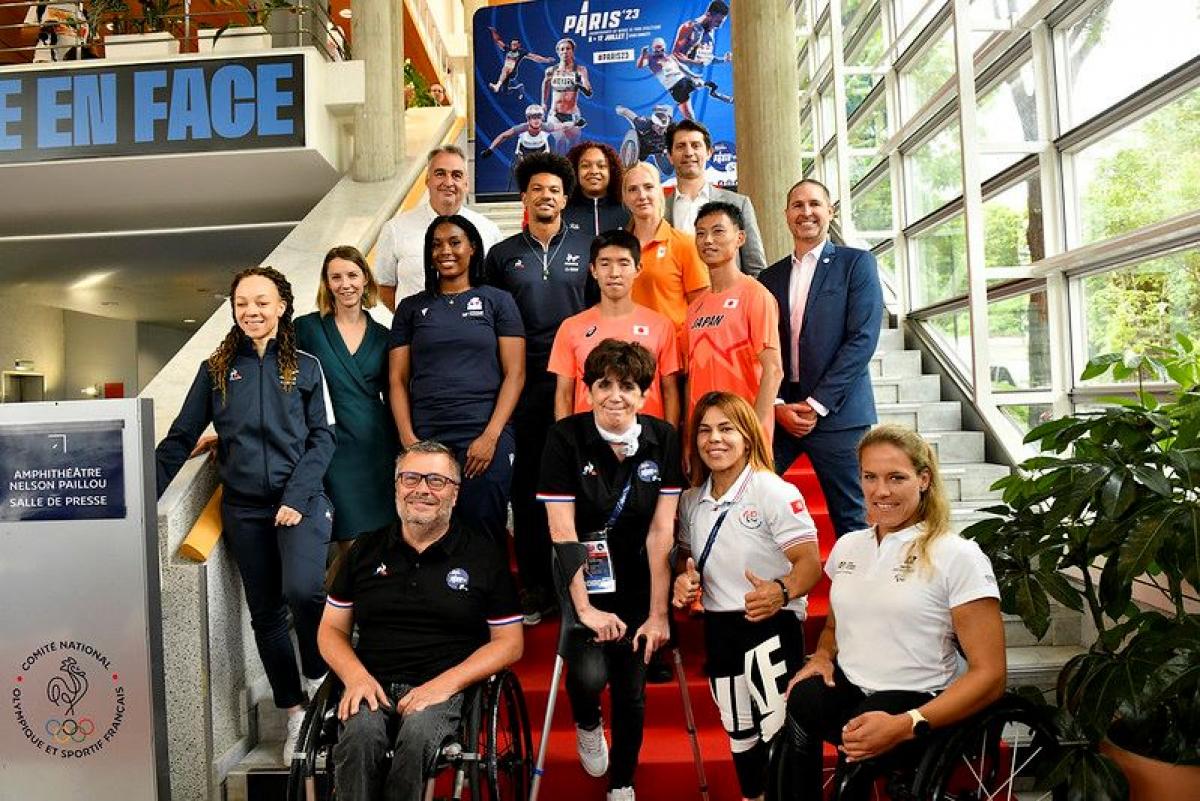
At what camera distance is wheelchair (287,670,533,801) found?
7.12 feet

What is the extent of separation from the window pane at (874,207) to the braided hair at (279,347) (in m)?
5.77

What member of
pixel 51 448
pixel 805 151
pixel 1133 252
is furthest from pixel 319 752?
pixel 805 151

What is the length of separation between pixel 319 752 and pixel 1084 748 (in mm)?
1789

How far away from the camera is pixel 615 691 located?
2.76m

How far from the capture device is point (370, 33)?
7.27 m

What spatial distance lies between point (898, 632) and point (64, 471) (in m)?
2.38

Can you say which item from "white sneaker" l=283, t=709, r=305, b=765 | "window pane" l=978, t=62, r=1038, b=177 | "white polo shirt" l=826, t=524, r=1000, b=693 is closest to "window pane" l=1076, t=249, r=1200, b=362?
"window pane" l=978, t=62, r=1038, b=177

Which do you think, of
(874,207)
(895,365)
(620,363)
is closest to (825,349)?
(620,363)

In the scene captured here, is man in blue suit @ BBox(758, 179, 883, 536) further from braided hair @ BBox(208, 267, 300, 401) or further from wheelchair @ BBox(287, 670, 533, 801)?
braided hair @ BBox(208, 267, 300, 401)

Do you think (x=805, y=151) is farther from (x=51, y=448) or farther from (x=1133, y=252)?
(x=51, y=448)

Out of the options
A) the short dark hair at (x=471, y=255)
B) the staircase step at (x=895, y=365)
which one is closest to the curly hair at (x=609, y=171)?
the short dark hair at (x=471, y=255)

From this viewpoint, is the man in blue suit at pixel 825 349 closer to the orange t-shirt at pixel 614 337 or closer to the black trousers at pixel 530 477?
the orange t-shirt at pixel 614 337

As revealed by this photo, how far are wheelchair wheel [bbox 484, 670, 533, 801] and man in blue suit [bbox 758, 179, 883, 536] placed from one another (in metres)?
1.34

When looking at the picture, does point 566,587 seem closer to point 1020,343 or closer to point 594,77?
point 1020,343
